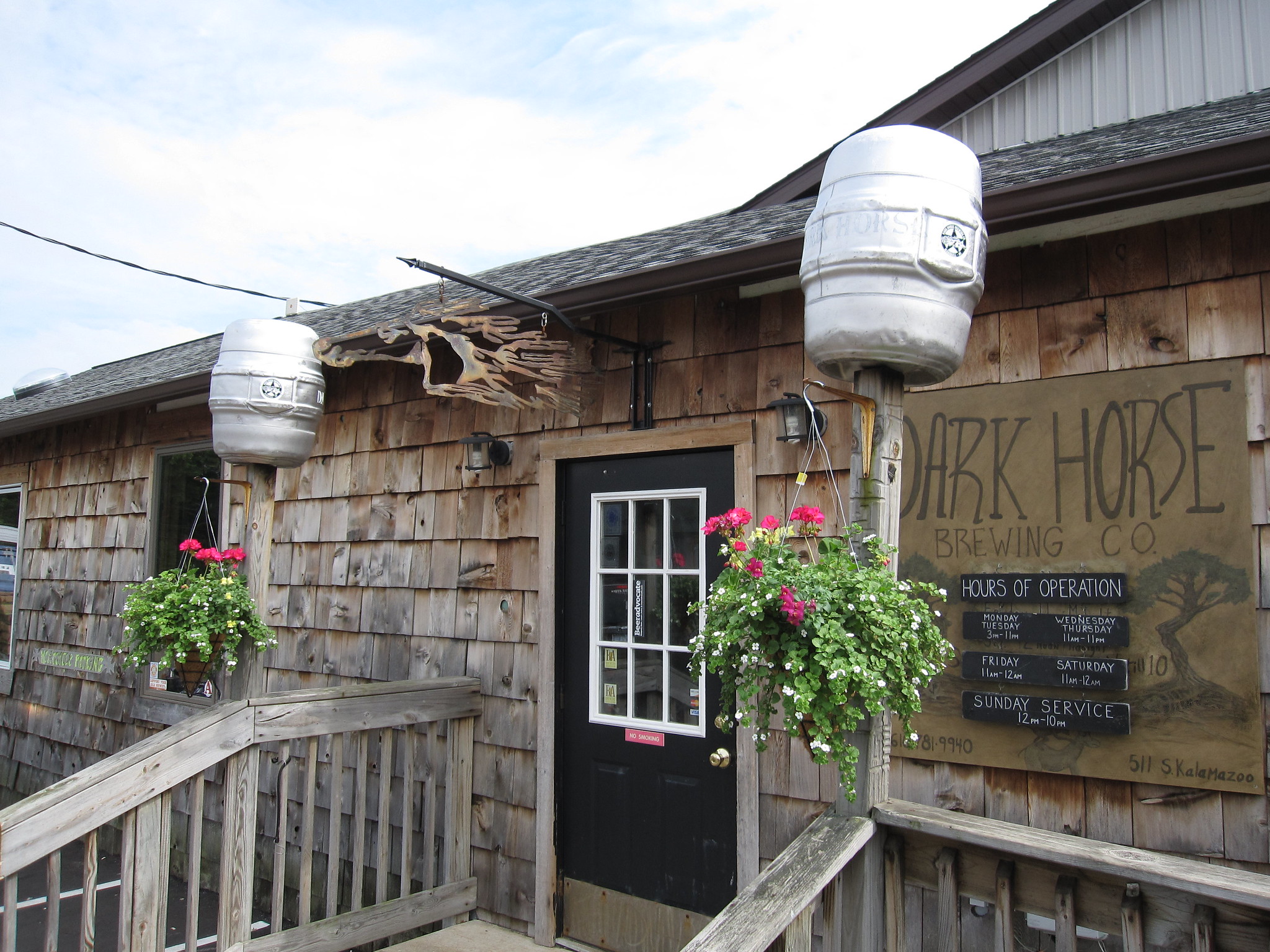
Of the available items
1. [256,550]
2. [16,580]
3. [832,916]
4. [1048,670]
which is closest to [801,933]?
[832,916]

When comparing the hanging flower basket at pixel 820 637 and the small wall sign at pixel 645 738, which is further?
the small wall sign at pixel 645 738

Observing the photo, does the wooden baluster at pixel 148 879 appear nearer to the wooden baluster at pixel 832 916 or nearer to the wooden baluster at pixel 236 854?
the wooden baluster at pixel 236 854

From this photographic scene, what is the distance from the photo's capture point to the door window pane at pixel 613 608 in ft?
11.5

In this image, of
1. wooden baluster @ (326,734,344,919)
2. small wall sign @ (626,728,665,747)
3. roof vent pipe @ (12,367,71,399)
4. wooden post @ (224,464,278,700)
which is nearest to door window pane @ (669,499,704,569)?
small wall sign @ (626,728,665,747)

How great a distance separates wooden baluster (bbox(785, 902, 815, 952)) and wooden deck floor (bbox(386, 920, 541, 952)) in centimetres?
208

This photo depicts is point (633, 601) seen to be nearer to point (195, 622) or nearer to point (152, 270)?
point (195, 622)

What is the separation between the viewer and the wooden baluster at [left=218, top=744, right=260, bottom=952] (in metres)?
2.86

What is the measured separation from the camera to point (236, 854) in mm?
2865

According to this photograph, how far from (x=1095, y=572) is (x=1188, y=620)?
0.83ft

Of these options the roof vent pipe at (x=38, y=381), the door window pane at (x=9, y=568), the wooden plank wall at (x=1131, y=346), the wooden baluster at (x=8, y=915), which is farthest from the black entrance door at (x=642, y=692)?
the roof vent pipe at (x=38, y=381)

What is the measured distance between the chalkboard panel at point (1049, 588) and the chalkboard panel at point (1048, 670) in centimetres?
16

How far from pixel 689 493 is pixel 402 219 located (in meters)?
13.7

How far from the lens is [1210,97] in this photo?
3961mm

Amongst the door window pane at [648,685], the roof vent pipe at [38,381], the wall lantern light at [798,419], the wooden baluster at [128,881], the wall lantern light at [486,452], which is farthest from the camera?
the roof vent pipe at [38,381]
